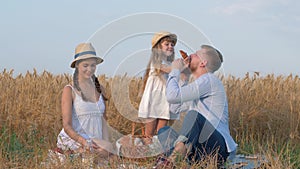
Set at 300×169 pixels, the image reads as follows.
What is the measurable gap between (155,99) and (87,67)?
116cm

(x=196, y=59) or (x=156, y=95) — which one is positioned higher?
(x=196, y=59)

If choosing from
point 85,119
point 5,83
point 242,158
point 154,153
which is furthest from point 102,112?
point 5,83

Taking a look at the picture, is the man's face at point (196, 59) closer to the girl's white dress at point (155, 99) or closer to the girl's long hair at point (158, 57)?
the girl's long hair at point (158, 57)

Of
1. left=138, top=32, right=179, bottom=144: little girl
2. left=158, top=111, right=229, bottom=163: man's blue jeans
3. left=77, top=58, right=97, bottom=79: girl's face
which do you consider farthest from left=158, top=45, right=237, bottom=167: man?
left=138, top=32, right=179, bottom=144: little girl

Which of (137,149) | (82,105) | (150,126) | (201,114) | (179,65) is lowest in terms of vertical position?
(137,149)

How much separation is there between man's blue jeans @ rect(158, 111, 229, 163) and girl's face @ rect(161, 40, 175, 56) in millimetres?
1147

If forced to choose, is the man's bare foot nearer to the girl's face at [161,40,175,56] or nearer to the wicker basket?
the wicker basket

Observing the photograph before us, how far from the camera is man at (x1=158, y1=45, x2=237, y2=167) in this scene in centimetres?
399

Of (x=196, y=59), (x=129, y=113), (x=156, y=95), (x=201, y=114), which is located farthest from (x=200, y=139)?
(x=129, y=113)

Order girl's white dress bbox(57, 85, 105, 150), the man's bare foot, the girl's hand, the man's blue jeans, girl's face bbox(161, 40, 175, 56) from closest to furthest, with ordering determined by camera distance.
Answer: the man's blue jeans < girl's white dress bbox(57, 85, 105, 150) < the man's bare foot < girl's face bbox(161, 40, 175, 56) < the girl's hand

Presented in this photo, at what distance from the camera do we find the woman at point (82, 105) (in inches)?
Answer: 164

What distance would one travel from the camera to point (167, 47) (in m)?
5.02

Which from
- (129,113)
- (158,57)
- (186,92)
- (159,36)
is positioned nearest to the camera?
(186,92)

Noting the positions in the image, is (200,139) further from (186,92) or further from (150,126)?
(150,126)
